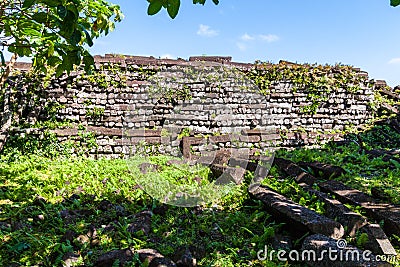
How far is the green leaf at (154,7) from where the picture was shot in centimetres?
206

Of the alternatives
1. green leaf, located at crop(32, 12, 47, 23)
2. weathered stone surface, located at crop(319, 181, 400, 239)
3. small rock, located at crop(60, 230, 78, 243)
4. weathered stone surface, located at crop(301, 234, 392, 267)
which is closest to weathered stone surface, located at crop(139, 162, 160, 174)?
small rock, located at crop(60, 230, 78, 243)

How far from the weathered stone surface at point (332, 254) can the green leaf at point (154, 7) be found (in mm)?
2905

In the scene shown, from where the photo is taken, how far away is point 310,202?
5.35 m

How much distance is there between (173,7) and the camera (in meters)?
2.03

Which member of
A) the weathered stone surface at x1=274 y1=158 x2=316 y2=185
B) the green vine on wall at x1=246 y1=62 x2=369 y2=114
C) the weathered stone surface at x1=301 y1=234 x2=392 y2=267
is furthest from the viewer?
the green vine on wall at x1=246 y1=62 x2=369 y2=114

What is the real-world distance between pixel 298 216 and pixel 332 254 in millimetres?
928

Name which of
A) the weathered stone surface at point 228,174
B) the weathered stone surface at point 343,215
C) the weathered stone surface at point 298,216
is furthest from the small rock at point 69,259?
the weathered stone surface at point 228,174

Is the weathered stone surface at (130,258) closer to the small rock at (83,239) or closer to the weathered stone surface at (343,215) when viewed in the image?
the small rock at (83,239)

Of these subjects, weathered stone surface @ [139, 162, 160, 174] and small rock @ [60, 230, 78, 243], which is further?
weathered stone surface @ [139, 162, 160, 174]

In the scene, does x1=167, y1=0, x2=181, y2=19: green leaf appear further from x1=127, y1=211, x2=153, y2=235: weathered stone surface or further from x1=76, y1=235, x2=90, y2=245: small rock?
x1=127, y1=211, x2=153, y2=235: weathered stone surface

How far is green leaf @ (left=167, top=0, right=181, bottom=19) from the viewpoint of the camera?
2.02 m

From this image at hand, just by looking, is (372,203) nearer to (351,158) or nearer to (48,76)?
(351,158)

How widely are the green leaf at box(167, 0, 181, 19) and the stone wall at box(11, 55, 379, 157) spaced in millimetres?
7683

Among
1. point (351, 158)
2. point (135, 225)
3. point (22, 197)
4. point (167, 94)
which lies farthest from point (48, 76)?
point (351, 158)
